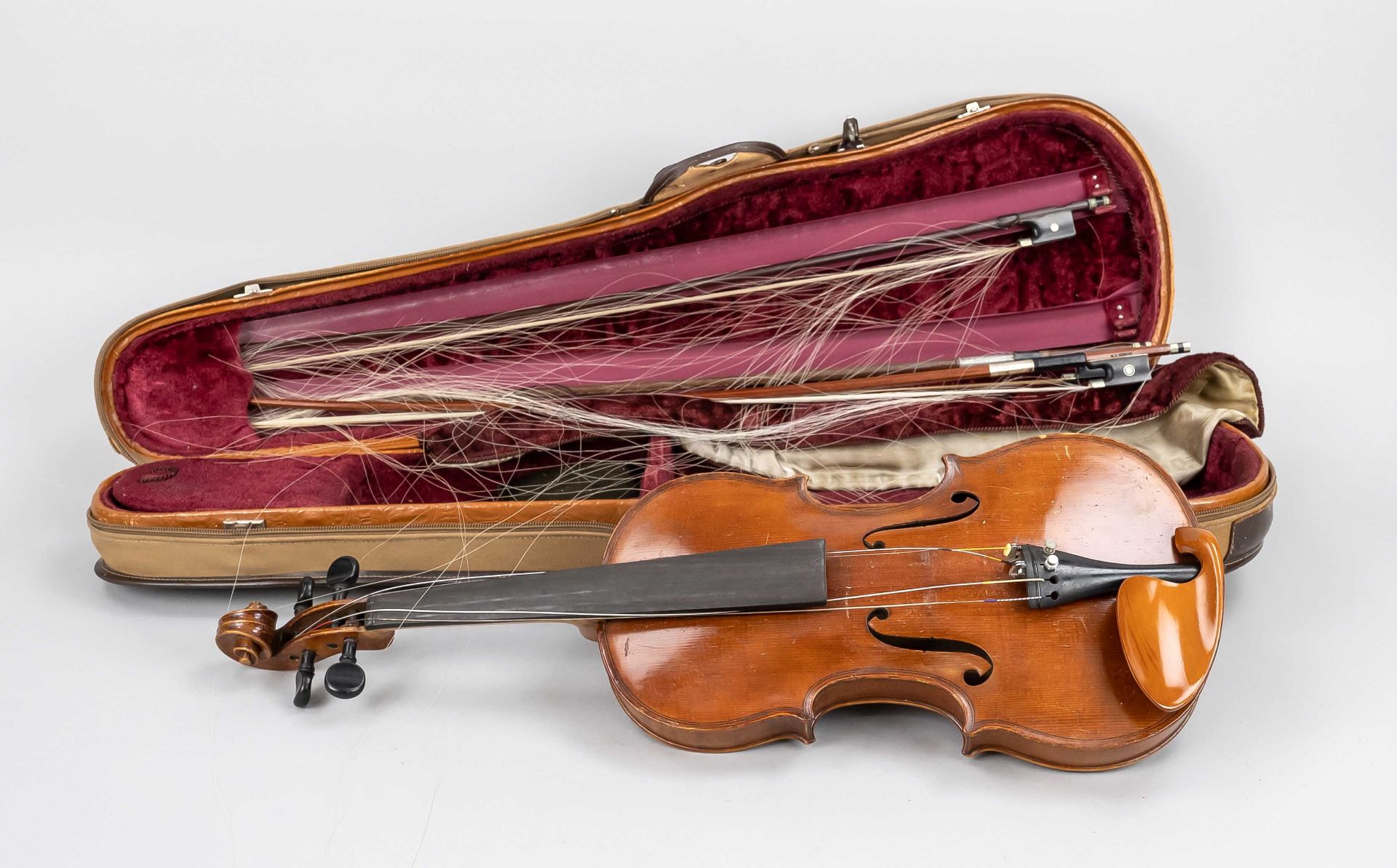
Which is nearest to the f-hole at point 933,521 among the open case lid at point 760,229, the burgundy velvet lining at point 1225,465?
the burgundy velvet lining at point 1225,465

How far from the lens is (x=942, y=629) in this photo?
1883 millimetres

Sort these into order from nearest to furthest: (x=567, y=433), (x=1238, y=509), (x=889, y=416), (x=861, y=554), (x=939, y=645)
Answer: (x=939, y=645), (x=861, y=554), (x=1238, y=509), (x=567, y=433), (x=889, y=416)

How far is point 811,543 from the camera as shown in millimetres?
1959

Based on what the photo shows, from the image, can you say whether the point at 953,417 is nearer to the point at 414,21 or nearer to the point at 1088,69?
the point at 1088,69

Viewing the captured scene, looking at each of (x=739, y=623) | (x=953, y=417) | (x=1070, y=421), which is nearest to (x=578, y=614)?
(x=739, y=623)

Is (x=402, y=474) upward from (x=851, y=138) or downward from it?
downward

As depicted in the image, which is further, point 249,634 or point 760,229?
point 760,229

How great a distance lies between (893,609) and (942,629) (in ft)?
0.30

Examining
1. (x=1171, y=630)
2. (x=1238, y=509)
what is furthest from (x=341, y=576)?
(x=1238, y=509)

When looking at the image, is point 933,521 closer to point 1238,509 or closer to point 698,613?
point 698,613

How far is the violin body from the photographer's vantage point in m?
1.81

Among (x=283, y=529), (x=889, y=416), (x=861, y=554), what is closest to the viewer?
(x=861, y=554)

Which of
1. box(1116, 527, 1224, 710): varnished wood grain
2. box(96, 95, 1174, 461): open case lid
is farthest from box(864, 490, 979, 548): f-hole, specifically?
box(96, 95, 1174, 461): open case lid

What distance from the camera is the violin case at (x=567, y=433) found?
245 cm
